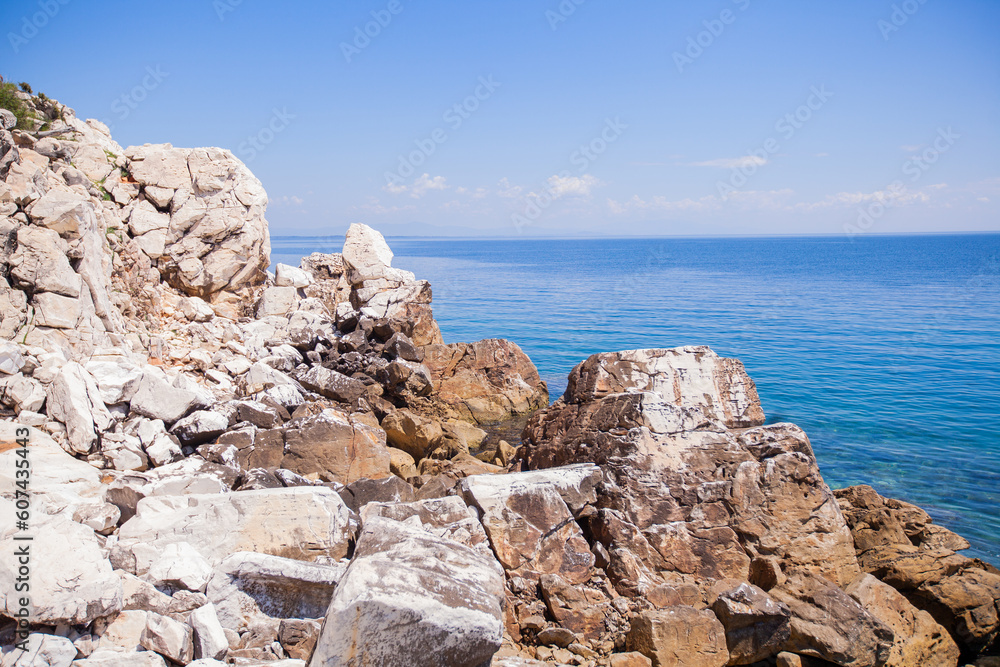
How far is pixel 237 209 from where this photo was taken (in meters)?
15.6

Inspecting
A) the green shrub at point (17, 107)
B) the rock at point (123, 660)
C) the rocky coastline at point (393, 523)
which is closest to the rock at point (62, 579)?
the rocky coastline at point (393, 523)

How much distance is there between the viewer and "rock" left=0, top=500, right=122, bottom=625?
4.16 metres

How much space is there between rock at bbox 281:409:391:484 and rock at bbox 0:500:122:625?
4.60 m

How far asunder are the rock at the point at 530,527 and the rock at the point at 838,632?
2176 millimetres

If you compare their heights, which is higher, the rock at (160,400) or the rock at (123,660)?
the rock at (160,400)

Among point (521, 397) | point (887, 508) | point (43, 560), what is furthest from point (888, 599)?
point (521, 397)

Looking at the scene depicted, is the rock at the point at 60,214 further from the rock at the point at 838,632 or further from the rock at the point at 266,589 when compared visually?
the rock at the point at 838,632

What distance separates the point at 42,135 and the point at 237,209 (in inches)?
167

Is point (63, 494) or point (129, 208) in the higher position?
point (129, 208)

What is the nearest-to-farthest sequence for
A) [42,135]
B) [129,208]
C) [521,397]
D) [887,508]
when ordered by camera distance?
[887,508] → [42,135] → [129,208] → [521,397]

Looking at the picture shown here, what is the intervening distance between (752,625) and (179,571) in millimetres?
5435

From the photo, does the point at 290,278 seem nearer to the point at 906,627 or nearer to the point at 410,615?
the point at 410,615

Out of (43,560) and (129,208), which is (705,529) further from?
(129,208)

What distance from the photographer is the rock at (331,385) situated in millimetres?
13250
